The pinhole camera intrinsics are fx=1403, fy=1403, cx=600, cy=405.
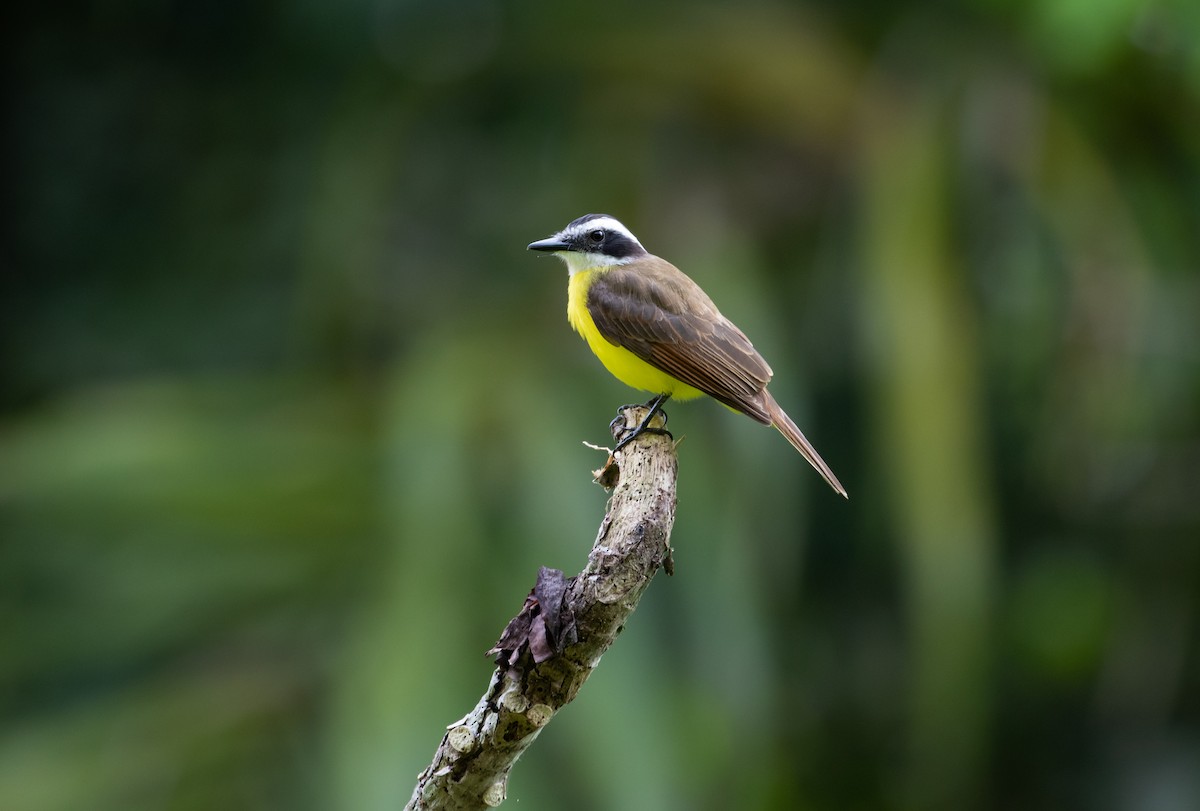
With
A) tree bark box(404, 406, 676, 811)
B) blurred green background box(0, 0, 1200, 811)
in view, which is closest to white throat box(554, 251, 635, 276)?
blurred green background box(0, 0, 1200, 811)

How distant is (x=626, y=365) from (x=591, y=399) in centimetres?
135

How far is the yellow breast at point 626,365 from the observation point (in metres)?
3.64

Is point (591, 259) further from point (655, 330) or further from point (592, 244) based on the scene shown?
point (655, 330)

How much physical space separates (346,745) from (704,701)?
1.18 meters

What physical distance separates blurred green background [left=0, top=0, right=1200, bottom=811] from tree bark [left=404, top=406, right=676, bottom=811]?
2048mm

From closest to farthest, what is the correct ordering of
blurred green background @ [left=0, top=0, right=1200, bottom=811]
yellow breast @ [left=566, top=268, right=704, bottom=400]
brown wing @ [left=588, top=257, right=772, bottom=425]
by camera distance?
brown wing @ [left=588, top=257, right=772, bottom=425], yellow breast @ [left=566, top=268, right=704, bottom=400], blurred green background @ [left=0, top=0, right=1200, bottom=811]

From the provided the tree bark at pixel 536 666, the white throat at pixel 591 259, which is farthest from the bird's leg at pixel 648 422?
the tree bark at pixel 536 666

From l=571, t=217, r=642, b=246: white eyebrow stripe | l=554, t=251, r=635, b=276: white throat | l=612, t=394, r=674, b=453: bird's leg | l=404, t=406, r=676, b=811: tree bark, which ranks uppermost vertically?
l=571, t=217, r=642, b=246: white eyebrow stripe

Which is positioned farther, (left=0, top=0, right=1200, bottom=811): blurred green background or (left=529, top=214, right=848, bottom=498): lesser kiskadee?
(left=0, top=0, right=1200, bottom=811): blurred green background

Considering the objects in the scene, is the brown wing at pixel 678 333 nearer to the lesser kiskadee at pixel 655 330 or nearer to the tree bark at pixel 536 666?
the lesser kiskadee at pixel 655 330

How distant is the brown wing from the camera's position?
3484 mm

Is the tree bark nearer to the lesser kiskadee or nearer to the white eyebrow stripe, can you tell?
the lesser kiskadee

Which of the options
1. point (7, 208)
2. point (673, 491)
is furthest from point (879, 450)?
point (7, 208)

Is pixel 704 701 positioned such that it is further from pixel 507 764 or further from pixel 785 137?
pixel 507 764
